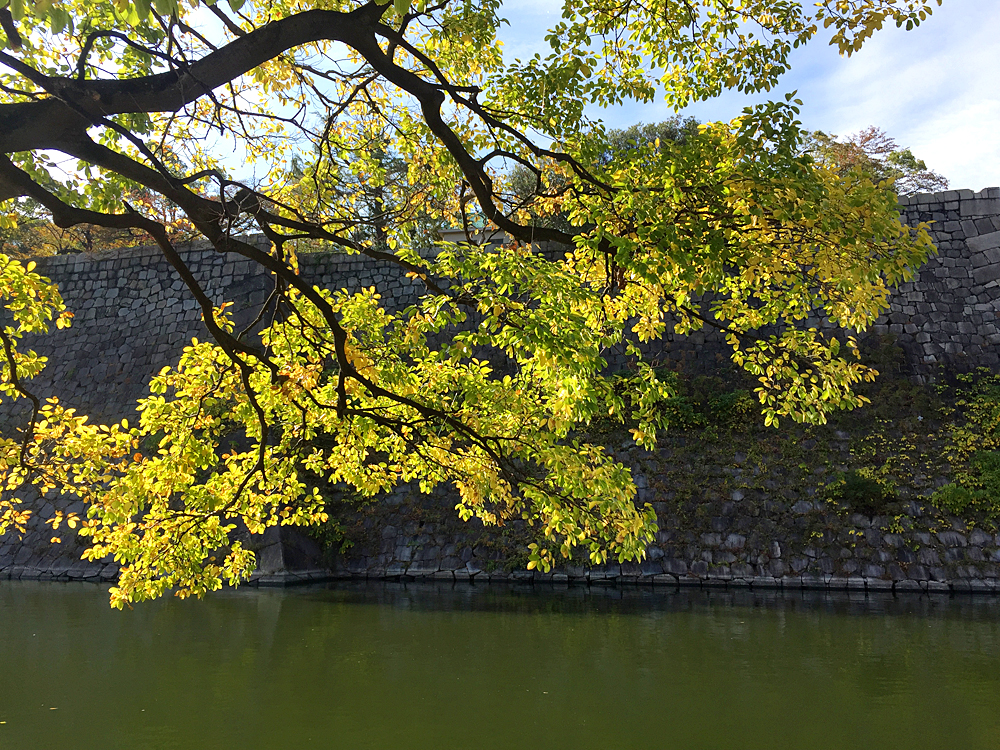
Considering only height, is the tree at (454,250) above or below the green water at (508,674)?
above

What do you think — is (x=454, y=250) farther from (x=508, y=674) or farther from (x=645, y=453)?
(x=645, y=453)

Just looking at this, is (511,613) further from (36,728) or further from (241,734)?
(36,728)

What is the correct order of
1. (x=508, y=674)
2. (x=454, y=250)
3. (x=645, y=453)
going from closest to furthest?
(x=454, y=250), (x=508, y=674), (x=645, y=453)

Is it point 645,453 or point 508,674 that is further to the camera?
point 645,453

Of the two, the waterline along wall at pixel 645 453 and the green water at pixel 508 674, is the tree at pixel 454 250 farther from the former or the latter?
the waterline along wall at pixel 645 453

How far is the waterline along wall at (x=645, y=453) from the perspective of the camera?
9.85m

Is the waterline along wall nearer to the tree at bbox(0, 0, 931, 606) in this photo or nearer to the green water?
the green water

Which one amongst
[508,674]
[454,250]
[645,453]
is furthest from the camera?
[645,453]

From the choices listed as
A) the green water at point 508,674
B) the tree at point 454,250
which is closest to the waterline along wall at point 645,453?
the green water at point 508,674

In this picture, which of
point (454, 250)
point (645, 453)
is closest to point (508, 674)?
point (454, 250)

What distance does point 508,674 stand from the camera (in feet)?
19.1

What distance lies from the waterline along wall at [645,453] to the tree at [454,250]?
3575 millimetres

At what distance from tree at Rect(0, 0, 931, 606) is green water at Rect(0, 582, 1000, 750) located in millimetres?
963

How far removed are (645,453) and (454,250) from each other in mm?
8178
